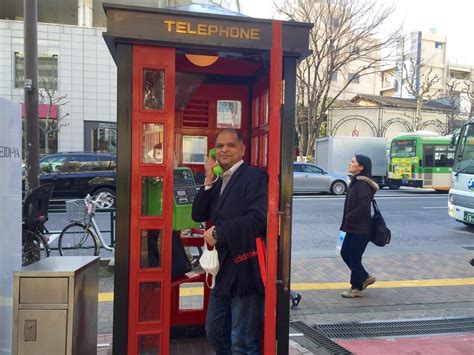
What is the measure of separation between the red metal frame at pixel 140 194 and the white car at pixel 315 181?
50.7 ft

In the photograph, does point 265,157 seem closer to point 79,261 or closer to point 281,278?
point 281,278

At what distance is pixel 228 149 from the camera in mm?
Result: 2754

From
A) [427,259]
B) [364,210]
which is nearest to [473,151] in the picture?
[427,259]

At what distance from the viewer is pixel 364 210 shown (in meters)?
5.17

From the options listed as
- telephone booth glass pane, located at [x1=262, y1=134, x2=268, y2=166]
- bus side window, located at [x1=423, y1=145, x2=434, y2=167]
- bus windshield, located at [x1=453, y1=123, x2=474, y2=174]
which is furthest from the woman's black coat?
bus side window, located at [x1=423, y1=145, x2=434, y2=167]

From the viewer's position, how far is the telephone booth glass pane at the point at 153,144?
2869 mm

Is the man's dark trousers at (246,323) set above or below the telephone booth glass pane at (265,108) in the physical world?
below

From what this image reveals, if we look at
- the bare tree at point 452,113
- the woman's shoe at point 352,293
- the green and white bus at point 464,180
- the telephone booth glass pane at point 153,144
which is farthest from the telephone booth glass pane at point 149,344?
the bare tree at point 452,113

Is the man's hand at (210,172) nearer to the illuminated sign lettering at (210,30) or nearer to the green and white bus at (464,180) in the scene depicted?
the illuminated sign lettering at (210,30)

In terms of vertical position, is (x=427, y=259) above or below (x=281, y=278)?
below

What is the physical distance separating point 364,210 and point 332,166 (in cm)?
1839

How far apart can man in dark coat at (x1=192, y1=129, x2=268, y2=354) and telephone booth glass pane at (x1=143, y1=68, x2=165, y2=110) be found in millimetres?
496

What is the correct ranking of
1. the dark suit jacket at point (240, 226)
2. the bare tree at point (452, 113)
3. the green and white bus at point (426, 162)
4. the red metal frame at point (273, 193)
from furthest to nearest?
the bare tree at point (452, 113) < the green and white bus at point (426, 162) < the dark suit jacket at point (240, 226) < the red metal frame at point (273, 193)

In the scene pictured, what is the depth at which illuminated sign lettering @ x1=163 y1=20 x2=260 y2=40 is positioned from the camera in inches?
106
